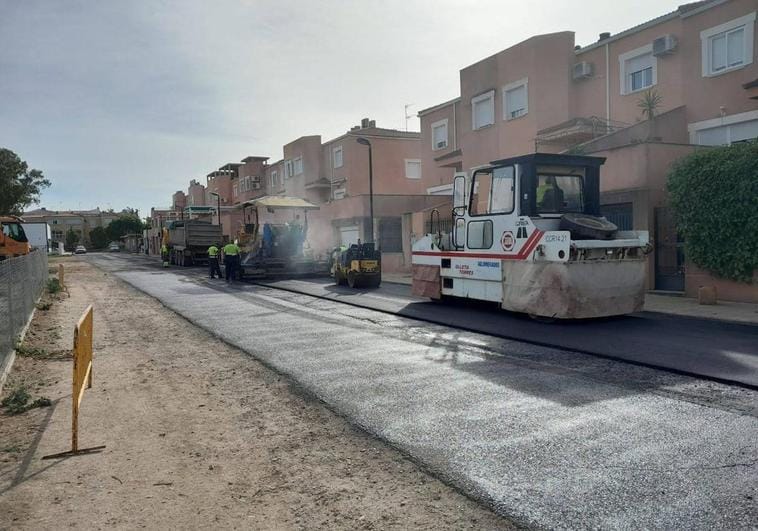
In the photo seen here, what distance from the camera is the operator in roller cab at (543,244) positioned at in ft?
33.9

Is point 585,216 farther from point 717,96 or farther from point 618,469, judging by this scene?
point 717,96

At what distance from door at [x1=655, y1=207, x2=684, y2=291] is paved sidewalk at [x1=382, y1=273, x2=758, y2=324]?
51 centimetres

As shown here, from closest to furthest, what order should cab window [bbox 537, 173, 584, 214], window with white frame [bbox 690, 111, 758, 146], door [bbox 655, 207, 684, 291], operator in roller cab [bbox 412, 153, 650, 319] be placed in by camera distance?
operator in roller cab [bbox 412, 153, 650, 319]
cab window [bbox 537, 173, 584, 214]
door [bbox 655, 207, 684, 291]
window with white frame [bbox 690, 111, 758, 146]

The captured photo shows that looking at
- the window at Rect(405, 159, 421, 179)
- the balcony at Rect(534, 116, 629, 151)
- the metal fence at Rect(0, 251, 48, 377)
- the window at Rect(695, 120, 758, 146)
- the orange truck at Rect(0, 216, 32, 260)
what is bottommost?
the metal fence at Rect(0, 251, 48, 377)

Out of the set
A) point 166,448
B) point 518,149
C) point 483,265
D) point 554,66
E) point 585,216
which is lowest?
point 166,448

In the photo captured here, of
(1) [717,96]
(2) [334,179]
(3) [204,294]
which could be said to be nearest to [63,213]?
(2) [334,179]

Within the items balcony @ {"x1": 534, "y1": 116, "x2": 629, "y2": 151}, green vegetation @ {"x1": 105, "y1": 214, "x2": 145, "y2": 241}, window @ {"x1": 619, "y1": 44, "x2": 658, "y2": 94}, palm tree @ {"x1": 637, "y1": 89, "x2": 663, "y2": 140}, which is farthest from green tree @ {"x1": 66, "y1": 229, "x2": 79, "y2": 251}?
palm tree @ {"x1": 637, "y1": 89, "x2": 663, "y2": 140}

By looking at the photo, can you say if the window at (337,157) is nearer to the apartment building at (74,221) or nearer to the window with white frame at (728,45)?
the window with white frame at (728,45)

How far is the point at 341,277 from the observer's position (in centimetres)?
1955

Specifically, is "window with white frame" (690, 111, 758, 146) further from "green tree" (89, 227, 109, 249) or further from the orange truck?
"green tree" (89, 227, 109, 249)

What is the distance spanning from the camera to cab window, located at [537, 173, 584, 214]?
37.2 feet

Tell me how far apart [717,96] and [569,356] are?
1384cm

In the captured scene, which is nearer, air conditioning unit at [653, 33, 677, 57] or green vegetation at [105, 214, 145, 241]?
air conditioning unit at [653, 33, 677, 57]

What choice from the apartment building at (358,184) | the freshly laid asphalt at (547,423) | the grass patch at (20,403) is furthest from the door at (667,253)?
the grass patch at (20,403)
